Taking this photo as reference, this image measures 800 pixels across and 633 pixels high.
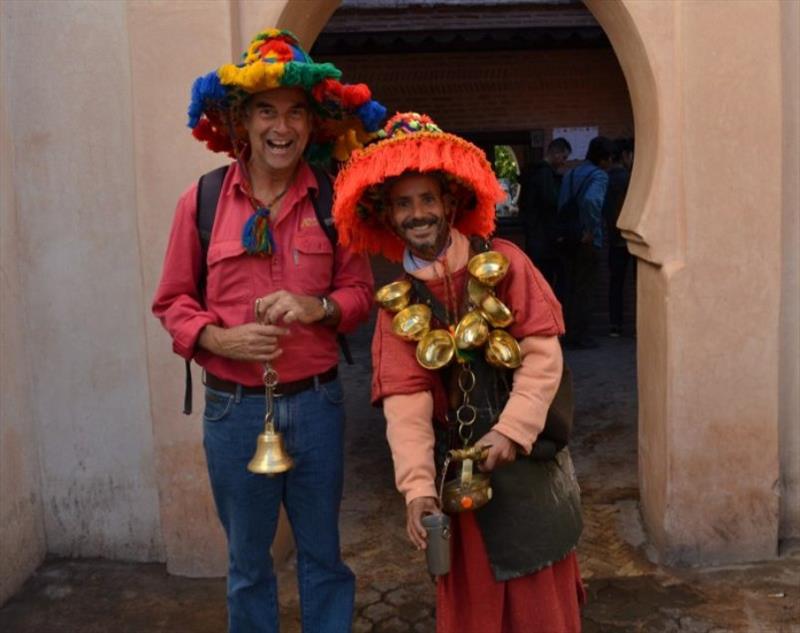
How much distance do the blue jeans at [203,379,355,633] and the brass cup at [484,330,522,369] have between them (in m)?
0.64

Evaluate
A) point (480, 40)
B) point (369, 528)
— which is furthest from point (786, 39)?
point (480, 40)

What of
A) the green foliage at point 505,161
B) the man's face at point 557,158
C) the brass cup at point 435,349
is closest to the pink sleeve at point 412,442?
the brass cup at point 435,349

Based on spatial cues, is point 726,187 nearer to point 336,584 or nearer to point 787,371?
point 787,371

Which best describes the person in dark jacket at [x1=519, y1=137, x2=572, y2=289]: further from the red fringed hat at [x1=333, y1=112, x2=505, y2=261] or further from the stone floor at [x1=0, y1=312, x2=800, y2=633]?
the red fringed hat at [x1=333, y1=112, x2=505, y2=261]

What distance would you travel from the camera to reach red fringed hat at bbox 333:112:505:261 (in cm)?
290

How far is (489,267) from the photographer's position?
2908 mm

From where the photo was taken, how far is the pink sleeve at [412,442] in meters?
2.90

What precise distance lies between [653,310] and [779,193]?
0.75 metres

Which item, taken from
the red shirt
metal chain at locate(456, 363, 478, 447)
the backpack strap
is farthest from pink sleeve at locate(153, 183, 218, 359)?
metal chain at locate(456, 363, 478, 447)

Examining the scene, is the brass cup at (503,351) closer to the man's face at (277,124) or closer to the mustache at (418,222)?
the mustache at (418,222)

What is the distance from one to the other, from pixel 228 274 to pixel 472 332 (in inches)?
32.0

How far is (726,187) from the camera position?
4629 millimetres

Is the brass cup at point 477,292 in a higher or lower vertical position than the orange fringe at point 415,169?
lower

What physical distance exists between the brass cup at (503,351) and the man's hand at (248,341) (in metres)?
0.62
